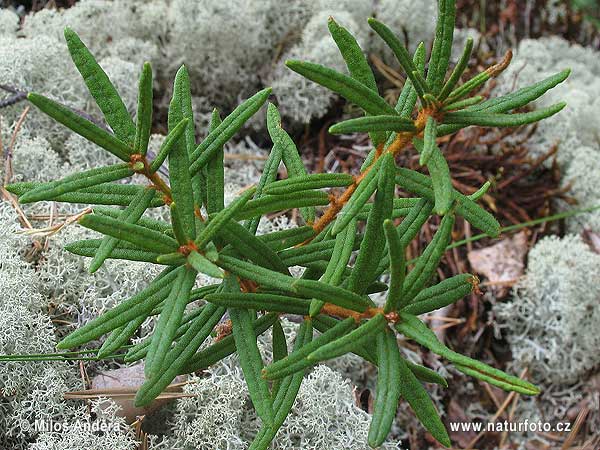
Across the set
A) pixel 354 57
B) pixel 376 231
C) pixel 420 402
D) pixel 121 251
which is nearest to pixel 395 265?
pixel 376 231

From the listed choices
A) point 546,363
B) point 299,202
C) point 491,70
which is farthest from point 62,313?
point 546,363

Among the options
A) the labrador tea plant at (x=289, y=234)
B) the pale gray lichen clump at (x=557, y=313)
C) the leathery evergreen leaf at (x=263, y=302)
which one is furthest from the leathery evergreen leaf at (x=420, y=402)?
the pale gray lichen clump at (x=557, y=313)

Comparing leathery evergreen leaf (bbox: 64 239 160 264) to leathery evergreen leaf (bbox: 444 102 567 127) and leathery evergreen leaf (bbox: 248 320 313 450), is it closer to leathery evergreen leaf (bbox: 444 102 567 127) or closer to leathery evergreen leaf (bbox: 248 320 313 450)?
leathery evergreen leaf (bbox: 248 320 313 450)

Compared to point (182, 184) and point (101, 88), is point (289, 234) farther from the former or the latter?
point (101, 88)

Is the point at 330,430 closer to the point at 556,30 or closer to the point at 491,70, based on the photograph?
the point at 491,70

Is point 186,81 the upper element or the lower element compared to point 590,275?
upper

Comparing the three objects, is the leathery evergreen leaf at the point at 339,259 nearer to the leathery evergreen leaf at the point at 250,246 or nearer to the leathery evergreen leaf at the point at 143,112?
the leathery evergreen leaf at the point at 250,246

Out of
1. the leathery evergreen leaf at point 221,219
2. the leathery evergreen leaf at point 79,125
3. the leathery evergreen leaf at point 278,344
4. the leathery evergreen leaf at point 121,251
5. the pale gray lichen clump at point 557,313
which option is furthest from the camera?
the pale gray lichen clump at point 557,313
